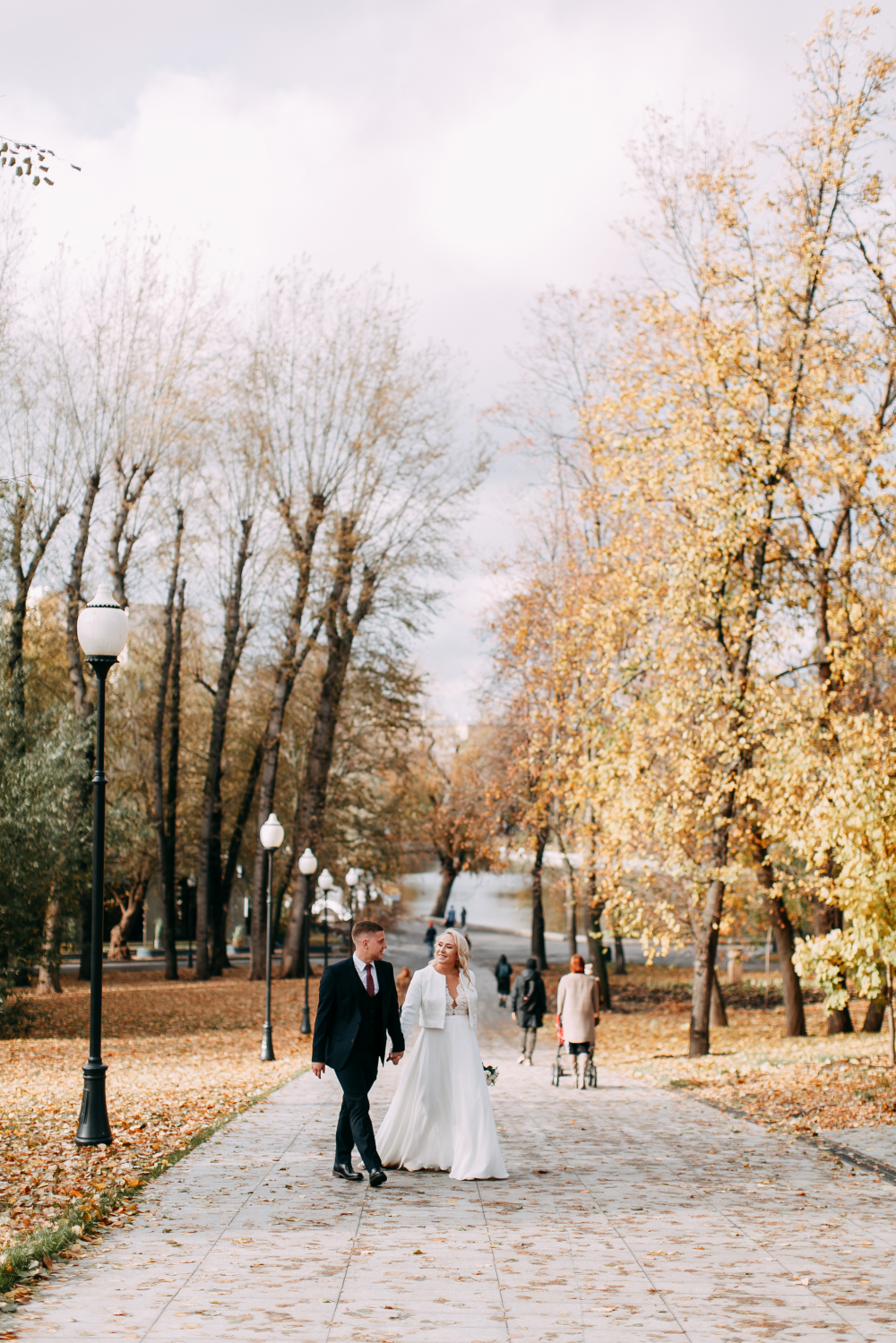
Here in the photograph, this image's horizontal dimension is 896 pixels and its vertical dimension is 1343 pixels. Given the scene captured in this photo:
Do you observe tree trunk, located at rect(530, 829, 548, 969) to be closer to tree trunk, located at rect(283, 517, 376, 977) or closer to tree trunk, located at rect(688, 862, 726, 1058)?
tree trunk, located at rect(283, 517, 376, 977)

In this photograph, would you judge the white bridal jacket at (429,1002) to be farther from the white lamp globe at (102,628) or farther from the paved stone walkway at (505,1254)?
the white lamp globe at (102,628)

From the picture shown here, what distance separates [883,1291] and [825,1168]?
3.54 meters

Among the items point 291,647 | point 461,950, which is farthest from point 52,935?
point 461,950

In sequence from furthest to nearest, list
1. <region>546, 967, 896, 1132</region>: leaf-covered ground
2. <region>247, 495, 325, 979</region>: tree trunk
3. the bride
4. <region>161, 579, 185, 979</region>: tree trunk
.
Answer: <region>161, 579, 185, 979</region>: tree trunk, <region>247, 495, 325, 979</region>: tree trunk, <region>546, 967, 896, 1132</region>: leaf-covered ground, the bride

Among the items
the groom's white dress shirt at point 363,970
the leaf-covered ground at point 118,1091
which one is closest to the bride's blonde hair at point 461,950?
the groom's white dress shirt at point 363,970

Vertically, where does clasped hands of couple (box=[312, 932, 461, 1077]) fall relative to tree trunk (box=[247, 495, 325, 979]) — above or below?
below

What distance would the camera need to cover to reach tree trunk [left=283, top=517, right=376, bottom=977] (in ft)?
111

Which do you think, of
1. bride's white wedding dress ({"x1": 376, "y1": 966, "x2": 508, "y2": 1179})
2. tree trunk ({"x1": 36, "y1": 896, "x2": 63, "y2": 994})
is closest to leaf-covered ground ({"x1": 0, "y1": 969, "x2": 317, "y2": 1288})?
tree trunk ({"x1": 36, "y1": 896, "x2": 63, "y2": 994})

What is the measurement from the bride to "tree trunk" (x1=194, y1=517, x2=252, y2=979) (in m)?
29.4

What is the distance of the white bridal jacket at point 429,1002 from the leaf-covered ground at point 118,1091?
6.55ft

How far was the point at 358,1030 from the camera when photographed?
7863 millimetres

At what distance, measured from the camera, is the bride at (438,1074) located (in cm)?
815

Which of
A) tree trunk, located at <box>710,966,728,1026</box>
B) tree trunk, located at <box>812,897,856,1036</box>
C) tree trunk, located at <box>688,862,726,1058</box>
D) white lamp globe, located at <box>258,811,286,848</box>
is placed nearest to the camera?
white lamp globe, located at <box>258,811,286,848</box>

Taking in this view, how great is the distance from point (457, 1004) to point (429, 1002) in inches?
7.7
